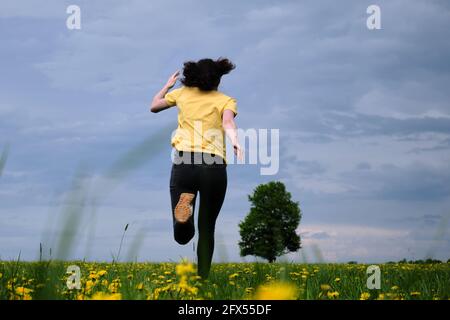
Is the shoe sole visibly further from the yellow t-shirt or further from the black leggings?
the yellow t-shirt

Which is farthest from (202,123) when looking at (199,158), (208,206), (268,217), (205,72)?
(268,217)

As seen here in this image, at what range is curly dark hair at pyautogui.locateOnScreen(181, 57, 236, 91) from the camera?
7.54 m

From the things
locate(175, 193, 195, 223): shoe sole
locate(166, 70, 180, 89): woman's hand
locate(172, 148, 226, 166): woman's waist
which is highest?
locate(166, 70, 180, 89): woman's hand

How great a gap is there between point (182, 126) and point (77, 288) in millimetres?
2993

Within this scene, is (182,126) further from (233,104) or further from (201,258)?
(201,258)

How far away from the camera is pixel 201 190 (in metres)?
7.21

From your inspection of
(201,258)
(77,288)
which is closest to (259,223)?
(201,258)

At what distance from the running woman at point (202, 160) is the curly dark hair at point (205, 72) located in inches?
0.5

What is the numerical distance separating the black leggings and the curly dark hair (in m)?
1.06

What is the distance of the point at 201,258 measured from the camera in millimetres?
7219

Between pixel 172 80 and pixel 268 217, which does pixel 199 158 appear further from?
pixel 268 217

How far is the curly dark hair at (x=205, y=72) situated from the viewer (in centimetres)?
754

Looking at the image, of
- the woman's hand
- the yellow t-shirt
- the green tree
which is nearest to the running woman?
the yellow t-shirt

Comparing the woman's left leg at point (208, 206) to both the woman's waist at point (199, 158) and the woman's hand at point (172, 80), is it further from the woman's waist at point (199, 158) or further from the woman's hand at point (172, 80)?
the woman's hand at point (172, 80)
